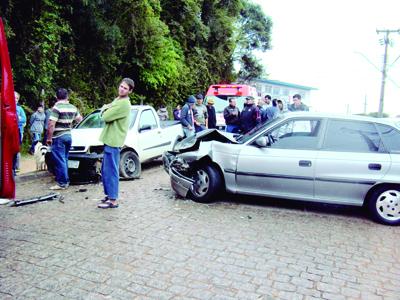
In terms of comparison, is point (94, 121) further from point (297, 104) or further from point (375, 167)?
point (375, 167)

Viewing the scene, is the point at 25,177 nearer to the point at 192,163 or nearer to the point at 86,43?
the point at 192,163

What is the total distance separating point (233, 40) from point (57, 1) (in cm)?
1734

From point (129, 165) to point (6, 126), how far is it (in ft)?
15.6

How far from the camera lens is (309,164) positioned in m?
6.14

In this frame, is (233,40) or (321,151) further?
(233,40)

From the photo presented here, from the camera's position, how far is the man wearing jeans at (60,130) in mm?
7254

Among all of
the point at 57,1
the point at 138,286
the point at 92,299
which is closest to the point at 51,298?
the point at 92,299

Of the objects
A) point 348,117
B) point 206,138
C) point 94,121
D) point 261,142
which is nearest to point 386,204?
point 348,117

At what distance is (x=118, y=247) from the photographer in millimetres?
4645

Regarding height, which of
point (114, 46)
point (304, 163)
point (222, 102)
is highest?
point (114, 46)

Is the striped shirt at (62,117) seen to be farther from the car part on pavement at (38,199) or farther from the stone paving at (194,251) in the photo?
the stone paving at (194,251)

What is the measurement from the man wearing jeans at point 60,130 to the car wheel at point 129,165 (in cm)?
133

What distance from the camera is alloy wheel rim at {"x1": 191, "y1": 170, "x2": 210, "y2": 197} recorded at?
675 centimetres

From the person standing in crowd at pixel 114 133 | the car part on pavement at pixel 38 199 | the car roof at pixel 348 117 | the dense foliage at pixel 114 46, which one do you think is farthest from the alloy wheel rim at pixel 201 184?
the dense foliage at pixel 114 46
